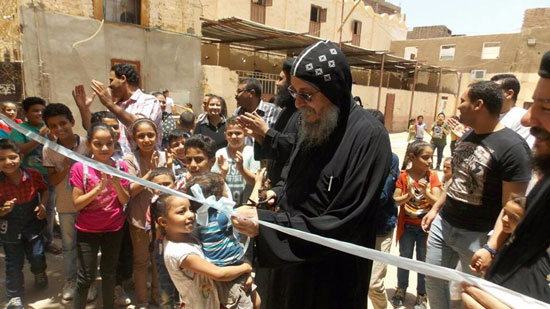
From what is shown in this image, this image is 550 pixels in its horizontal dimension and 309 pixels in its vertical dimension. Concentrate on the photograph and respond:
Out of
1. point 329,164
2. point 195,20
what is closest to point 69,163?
point 329,164

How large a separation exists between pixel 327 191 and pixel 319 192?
48mm

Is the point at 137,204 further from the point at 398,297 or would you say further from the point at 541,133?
the point at 541,133

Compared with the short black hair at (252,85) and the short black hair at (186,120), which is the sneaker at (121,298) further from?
the short black hair at (186,120)

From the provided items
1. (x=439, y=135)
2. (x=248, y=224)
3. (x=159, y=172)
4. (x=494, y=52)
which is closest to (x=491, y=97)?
(x=248, y=224)

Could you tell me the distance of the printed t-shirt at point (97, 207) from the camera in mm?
2705

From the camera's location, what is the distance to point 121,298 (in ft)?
10.5

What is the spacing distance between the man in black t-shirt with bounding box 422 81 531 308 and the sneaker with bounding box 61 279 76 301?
3211 millimetres

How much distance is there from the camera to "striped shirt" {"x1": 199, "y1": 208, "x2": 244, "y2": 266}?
2.26 meters

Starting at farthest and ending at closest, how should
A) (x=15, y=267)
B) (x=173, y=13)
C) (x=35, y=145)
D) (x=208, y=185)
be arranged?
(x=173, y=13) < (x=35, y=145) < (x=15, y=267) < (x=208, y=185)

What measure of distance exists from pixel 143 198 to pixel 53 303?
1342mm

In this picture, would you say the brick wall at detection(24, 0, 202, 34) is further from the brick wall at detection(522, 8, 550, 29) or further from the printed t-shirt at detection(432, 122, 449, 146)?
the brick wall at detection(522, 8, 550, 29)

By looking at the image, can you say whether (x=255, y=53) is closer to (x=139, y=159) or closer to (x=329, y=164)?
(x=139, y=159)

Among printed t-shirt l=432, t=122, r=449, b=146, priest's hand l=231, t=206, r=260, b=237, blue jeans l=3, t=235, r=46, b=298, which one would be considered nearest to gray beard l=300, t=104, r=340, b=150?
priest's hand l=231, t=206, r=260, b=237

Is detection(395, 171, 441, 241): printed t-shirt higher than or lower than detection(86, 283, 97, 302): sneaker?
higher
